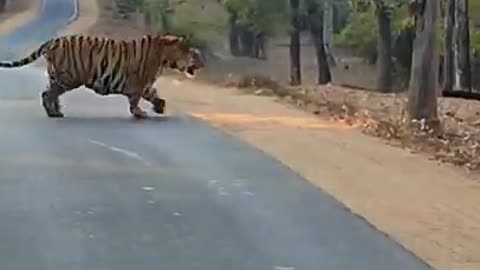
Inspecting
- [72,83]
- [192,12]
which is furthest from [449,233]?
[192,12]

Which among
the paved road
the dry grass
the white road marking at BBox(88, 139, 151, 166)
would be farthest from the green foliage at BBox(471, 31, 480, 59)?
the white road marking at BBox(88, 139, 151, 166)

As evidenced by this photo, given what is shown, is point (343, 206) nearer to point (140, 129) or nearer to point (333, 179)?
point (333, 179)

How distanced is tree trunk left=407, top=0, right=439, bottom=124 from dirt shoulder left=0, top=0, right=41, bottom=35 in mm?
43687

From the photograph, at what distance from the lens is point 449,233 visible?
9117mm

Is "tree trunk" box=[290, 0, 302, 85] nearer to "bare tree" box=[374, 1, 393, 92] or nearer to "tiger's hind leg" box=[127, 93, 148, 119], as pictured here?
"bare tree" box=[374, 1, 393, 92]

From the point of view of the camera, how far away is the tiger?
60.6 feet

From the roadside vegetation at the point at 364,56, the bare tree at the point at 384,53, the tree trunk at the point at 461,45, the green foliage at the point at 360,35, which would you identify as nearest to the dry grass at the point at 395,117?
the roadside vegetation at the point at 364,56

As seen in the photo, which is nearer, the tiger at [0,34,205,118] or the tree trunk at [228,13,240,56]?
the tiger at [0,34,205,118]

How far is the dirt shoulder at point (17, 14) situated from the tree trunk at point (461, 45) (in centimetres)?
3226

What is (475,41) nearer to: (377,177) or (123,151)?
(123,151)

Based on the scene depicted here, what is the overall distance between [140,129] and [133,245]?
7.84 meters

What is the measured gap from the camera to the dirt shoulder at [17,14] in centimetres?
6378

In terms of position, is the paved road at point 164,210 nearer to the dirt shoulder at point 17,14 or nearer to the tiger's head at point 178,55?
the tiger's head at point 178,55

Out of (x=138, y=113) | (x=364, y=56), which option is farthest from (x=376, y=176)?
(x=364, y=56)
